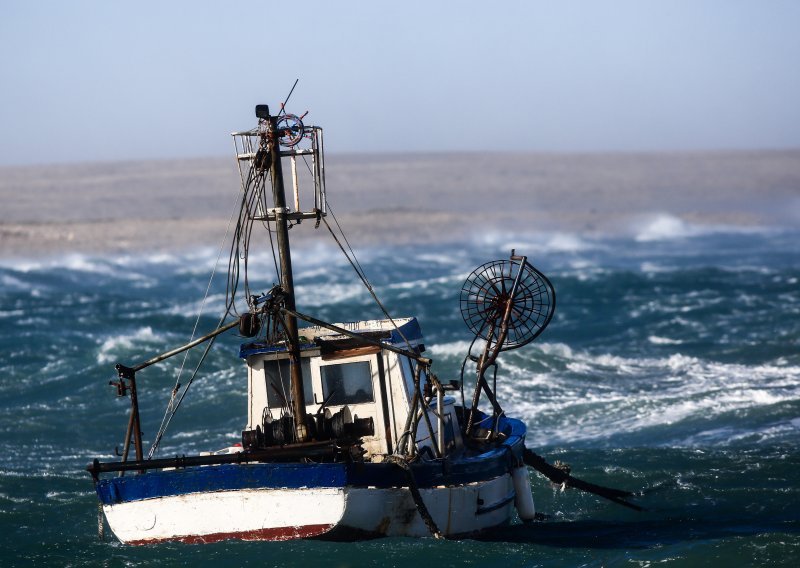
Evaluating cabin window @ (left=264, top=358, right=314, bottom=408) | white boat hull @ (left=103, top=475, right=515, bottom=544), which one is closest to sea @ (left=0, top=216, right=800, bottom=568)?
white boat hull @ (left=103, top=475, right=515, bottom=544)

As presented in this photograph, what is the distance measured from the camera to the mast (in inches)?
630

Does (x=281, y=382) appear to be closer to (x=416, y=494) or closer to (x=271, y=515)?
(x=271, y=515)

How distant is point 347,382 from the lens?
56.2 feet

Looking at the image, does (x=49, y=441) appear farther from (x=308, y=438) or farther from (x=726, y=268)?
(x=726, y=268)

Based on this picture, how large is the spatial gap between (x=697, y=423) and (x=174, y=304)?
95.8 feet

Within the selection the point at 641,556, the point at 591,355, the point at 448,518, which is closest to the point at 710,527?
the point at 641,556

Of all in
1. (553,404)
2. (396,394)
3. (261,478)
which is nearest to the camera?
(261,478)

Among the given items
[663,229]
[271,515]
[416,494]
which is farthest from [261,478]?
[663,229]

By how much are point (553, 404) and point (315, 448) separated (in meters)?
14.5

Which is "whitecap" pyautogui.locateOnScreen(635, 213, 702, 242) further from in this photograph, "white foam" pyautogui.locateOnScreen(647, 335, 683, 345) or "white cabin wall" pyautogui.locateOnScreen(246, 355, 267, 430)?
"white cabin wall" pyautogui.locateOnScreen(246, 355, 267, 430)

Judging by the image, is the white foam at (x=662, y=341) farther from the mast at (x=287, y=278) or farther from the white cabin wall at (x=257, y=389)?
the mast at (x=287, y=278)

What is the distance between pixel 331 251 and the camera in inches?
3123

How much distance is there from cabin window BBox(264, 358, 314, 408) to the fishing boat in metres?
0.02

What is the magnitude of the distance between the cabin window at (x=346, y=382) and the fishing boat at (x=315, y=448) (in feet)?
0.04
